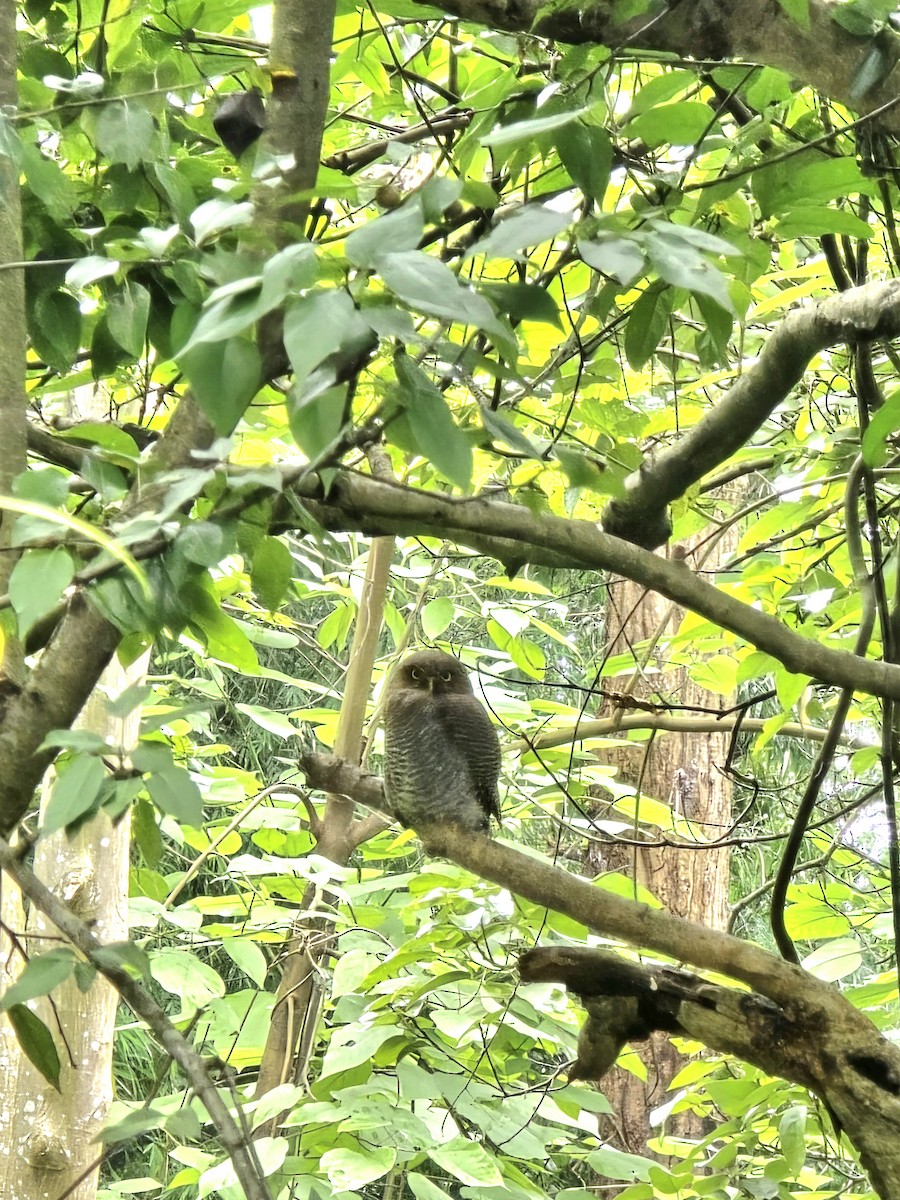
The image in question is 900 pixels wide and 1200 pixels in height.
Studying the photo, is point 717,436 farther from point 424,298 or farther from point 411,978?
point 411,978

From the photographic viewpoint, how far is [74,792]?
1.44 ft

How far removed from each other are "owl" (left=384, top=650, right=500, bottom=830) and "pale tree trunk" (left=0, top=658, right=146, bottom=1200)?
337mm

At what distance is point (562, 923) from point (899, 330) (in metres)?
0.60

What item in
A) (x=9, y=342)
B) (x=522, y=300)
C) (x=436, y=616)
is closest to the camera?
(x=522, y=300)

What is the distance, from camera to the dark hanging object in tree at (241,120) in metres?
0.75

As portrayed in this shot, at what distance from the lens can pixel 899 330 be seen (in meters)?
0.75

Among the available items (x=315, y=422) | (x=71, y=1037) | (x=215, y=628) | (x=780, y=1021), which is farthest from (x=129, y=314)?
(x=71, y=1037)

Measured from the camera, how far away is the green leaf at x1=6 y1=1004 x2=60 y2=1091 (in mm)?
601

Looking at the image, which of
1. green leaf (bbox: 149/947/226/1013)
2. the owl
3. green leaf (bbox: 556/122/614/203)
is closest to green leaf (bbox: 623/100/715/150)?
green leaf (bbox: 556/122/614/203)

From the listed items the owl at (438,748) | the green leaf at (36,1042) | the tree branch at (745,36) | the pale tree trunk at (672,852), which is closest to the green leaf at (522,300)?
the tree branch at (745,36)

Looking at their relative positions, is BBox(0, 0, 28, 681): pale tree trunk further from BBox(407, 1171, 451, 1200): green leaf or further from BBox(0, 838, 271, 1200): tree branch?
BBox(407, 1171, 451, 1200): green leaf

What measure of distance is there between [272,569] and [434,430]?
26cm

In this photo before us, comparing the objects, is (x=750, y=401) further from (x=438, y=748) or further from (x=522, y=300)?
(x=438, y=748)

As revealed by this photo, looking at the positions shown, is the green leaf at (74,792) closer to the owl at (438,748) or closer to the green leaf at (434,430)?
the green leaf at (434,430)
